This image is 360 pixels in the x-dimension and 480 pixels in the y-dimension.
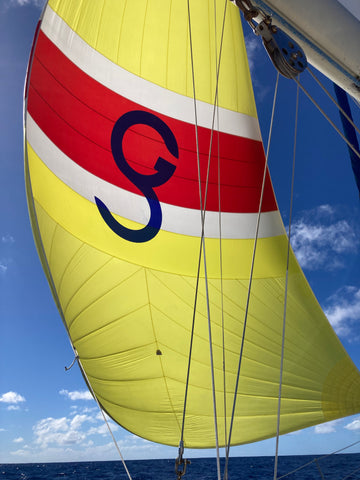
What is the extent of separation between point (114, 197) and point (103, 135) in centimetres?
51

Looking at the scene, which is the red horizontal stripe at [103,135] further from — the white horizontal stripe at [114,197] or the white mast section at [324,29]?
the white mast section at [324,29]

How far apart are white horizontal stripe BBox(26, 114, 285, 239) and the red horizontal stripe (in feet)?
0.17

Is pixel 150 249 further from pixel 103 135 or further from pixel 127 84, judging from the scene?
pixel 127 84

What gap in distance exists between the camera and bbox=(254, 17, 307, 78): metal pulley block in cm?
138

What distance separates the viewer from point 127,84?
3.31 metres

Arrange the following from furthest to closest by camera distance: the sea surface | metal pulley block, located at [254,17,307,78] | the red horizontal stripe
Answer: the sea surface < the red horizontal stripe < metal pulley block, located at [254,17,307,78]

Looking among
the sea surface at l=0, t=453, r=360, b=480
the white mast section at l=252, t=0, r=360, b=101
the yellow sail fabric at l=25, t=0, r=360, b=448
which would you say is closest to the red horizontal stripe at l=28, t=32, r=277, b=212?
the yellow sail fabric at l=25, t=0, r=360, b=448

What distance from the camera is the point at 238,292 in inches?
125

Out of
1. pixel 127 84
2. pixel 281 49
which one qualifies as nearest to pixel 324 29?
pixel 281 49

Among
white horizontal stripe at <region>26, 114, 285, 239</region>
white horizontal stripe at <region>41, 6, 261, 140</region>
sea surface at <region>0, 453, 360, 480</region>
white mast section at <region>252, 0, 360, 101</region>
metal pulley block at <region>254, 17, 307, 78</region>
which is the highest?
white horizontal stripe at <region>41, 6, 261, 140</region>

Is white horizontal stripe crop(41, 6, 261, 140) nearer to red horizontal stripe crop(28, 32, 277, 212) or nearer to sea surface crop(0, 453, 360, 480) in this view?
red horizontal stripe crop(28, 32, 277, 212)

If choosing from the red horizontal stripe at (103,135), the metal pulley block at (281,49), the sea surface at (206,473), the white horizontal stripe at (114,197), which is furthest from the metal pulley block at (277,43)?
the sea surface at (206,473)

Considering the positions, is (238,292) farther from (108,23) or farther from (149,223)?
(108,23)

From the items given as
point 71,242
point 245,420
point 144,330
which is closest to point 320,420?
point 245,420
